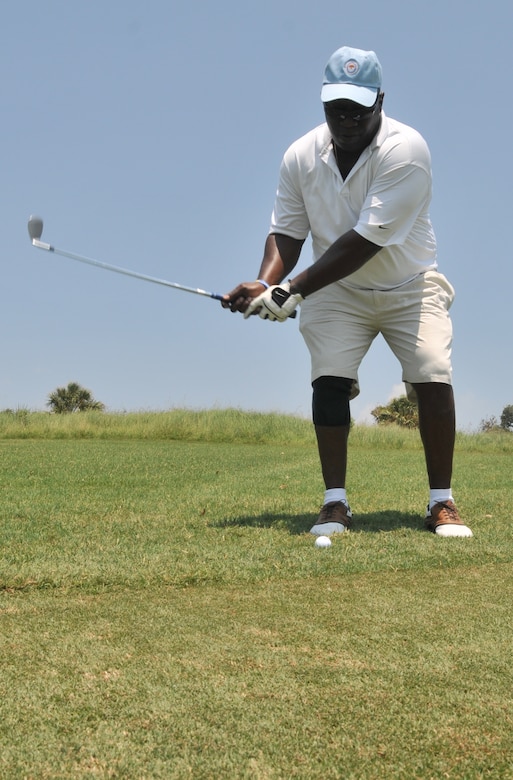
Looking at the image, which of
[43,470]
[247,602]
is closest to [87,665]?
[247,602]

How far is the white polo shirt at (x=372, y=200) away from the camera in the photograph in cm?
405

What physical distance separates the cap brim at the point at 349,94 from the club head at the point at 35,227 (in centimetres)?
169

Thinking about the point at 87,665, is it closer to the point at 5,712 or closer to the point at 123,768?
the point at 5,712

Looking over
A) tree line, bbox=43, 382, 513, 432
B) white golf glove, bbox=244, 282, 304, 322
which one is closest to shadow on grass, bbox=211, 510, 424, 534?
white golf glove, bbox=244, 282, 304, 322

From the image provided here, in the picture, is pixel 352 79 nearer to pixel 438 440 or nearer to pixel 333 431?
pixel 333 431

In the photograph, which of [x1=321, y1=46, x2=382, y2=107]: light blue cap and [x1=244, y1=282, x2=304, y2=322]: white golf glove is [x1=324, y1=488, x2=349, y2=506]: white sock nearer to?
[x1=244, y1=282, x2=304, y2=322]: white golf glove

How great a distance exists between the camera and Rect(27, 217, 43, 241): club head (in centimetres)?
467

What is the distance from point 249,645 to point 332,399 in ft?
7.08

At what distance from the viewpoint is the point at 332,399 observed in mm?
4438

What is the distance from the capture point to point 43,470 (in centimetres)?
729

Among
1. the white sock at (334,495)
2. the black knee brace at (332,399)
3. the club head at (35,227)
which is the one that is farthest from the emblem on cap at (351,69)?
the white sock at (334,495)

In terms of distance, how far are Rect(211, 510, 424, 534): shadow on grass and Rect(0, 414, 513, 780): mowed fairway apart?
0.02m

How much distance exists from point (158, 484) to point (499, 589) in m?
3.74

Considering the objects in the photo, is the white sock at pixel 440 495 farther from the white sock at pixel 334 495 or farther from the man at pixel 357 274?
the white sock at pixel 334 495
